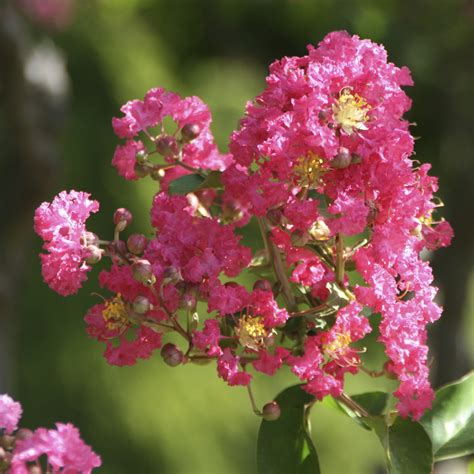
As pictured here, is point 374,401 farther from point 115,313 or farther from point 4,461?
point 4,461

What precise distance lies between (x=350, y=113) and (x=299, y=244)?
142 millimetres

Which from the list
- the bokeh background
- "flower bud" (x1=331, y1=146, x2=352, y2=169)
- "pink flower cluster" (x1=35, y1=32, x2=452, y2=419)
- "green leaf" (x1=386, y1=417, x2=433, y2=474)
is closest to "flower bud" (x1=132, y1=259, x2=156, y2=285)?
"pink flower cluster" (x1=35, y1=32, x2=452, y2=419)

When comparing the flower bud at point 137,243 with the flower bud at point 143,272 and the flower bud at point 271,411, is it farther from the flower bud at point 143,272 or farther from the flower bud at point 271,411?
the flower bud at point 271,411

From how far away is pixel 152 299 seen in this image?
3.45 feet

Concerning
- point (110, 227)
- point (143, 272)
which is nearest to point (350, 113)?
point (143, 272)

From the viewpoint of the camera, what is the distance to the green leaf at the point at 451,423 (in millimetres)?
1209

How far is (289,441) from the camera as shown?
1.14 m

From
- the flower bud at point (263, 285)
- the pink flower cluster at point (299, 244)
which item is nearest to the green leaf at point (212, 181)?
the pink flower cluster at point (299, 244)

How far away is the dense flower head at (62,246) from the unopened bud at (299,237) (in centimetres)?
22

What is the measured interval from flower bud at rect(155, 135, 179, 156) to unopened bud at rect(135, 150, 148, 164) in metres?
0.02

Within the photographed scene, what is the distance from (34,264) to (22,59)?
5.74 ft

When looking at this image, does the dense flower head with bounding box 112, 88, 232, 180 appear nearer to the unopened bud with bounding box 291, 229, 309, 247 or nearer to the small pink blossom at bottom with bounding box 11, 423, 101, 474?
the unopened bud with bounding box 291, 229, 309, 247

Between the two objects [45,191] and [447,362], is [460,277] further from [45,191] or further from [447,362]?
[45,191]

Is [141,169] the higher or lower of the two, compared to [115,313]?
higher
